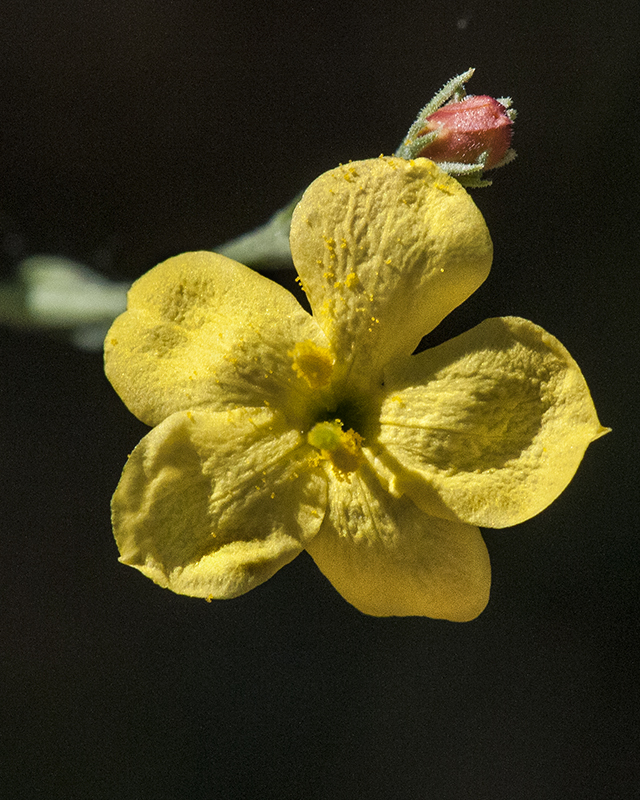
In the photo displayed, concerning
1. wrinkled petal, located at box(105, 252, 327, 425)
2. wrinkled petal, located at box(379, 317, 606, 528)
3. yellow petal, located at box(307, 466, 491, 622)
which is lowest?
yellow petal, located at box(307, 466, 491, 622)

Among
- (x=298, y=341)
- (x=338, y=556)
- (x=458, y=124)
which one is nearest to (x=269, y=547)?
(x=338, y=556)

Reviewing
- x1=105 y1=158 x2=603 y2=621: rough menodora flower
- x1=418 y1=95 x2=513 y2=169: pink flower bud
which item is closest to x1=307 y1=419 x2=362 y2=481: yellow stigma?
x1=105 y1=158 x2=603 y2=621: rough menodora flower

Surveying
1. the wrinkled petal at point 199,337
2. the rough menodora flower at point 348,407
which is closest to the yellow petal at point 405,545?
the rough menodora flower at point 348,407

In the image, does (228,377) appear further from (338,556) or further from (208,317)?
(338,556)

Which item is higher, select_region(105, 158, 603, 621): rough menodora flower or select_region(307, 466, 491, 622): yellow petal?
select_region(105, 158, 603, 621): rough menodora flower

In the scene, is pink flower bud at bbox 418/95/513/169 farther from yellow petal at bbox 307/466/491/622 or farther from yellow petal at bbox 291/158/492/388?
yellow petal at bbox 307/466/491/622

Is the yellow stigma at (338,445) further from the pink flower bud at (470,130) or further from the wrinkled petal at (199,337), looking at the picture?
the pink flower bud at (470,130)

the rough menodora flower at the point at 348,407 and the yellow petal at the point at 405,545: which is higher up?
the rough menodora flower at the point at 348,407
